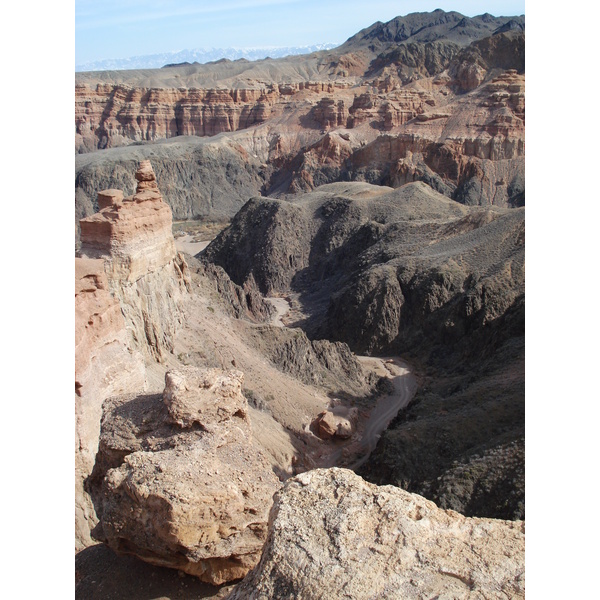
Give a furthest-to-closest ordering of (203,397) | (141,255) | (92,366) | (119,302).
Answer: (141,255) → (119,302) → (92,366) → (203,397)

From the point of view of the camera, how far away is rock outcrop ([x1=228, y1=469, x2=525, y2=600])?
19.4 ft

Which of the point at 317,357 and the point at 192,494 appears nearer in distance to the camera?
the point at 192,494

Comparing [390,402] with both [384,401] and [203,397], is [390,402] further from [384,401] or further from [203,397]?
[203,397]

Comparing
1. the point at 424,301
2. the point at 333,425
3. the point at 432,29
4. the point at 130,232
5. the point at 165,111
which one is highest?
the point at 432,29

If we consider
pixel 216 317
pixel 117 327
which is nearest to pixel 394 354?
pixel 216 317

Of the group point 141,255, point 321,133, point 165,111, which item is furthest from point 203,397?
point 165,111

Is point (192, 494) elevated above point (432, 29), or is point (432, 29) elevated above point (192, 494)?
point (432, 29)

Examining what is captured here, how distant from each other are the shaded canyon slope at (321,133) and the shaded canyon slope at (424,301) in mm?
15415

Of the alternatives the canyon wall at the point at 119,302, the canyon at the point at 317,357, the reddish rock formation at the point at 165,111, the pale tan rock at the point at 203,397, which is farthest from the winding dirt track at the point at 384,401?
the reddish rock formation at the point at 165,111

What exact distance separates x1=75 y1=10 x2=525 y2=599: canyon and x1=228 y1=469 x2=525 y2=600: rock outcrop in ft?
0.07

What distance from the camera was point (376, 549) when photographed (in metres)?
6.20

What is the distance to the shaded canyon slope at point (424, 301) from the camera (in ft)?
62.0

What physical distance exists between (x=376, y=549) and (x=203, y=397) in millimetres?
4492

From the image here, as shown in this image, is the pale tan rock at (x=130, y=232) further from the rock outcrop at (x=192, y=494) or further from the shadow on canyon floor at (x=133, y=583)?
the shadow on canyon floor at (x=133, y=583)
